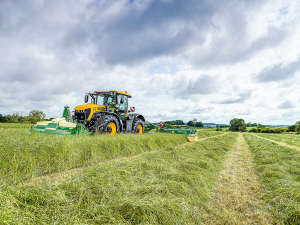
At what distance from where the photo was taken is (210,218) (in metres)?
2.46

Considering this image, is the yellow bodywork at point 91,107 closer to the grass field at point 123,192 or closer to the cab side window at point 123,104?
the cab side window at point 123,104

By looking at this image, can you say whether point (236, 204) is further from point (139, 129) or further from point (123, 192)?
point (139, 129)

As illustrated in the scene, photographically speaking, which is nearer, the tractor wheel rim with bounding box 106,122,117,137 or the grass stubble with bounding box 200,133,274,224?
the grass stubble with bounding box 200,133,274,224

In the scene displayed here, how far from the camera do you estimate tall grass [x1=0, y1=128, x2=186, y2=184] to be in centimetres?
367

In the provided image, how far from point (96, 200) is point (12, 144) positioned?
2915 millimetres

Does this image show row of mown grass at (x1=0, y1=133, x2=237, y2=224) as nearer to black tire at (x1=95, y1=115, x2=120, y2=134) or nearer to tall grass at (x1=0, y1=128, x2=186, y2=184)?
tall grass at (x1=0, y1=128, x2=186, y2=184)

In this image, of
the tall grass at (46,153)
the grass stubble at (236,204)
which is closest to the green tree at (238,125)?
the tall grass at (46,153)

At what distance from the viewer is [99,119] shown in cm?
781

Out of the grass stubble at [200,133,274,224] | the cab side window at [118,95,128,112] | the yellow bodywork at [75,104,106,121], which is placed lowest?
the grass stubble at [200,133,274,224]

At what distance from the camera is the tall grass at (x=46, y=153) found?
Answer: 3.67m

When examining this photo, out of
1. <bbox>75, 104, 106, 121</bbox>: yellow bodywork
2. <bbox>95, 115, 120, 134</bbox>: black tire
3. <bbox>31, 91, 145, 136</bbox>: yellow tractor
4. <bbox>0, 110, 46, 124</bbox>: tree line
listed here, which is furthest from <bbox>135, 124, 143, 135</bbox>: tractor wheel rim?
<bbox>0, 110, 46, 124</bbox>: tree line

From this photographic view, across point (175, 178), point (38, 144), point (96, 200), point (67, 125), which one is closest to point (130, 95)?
point (67, 125)

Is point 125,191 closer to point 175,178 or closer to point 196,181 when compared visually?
point 175,178

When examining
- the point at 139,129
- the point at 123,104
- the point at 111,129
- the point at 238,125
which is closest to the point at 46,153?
the point at 111,129
